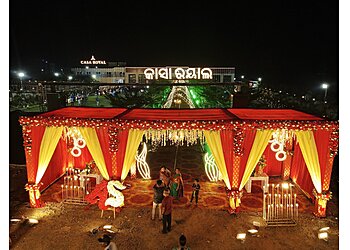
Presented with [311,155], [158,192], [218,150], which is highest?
[218,150]

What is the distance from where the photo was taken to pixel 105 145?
9.06 m

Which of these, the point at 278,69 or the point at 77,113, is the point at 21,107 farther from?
the point at 278,69

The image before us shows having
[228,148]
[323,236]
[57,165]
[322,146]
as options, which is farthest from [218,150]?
[57,165]

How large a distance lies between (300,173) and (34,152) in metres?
9.52

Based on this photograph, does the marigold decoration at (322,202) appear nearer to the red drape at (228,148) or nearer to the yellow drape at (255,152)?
the yellow drape at (255,152)

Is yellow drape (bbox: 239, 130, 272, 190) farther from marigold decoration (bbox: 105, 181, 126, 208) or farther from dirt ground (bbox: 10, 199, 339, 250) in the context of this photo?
marigold decoration (bbox: 105, 181, 126, 208)

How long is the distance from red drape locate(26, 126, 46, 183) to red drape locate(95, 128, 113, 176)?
1.90 metres

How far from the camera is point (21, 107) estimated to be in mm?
27500

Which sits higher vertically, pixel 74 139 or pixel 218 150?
pixel 74 139

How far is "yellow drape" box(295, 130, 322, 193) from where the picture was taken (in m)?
8.56

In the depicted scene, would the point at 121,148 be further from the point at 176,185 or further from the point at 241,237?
the point at 241,237

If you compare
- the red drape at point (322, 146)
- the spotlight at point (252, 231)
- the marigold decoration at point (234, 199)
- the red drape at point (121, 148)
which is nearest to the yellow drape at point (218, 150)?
the marigold decoration at point (234, 199)

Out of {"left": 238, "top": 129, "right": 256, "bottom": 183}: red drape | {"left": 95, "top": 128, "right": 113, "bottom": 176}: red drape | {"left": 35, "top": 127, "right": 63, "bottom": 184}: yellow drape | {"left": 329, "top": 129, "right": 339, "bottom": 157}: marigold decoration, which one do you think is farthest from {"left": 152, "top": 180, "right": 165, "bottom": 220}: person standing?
{"left": 329, "top": 129, "right": 339, "bottom": 157}: marigold decoration

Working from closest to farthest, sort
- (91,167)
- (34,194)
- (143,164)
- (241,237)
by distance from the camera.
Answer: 1. (241,237)
2. (34,194)
3. (91,167)
4. (143,164)
